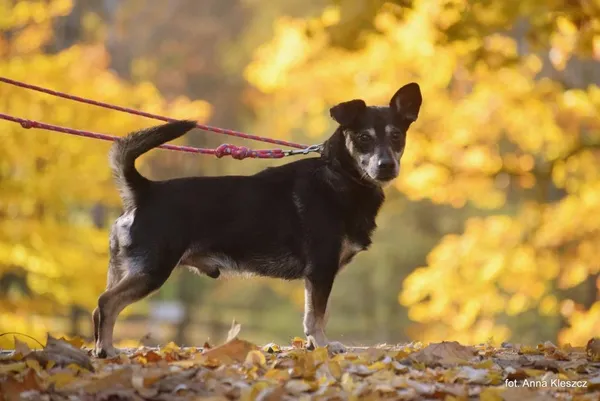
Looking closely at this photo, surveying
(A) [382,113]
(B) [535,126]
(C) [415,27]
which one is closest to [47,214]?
(C) [415,27]

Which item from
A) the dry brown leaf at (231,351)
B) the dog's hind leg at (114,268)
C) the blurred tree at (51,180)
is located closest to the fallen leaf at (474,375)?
the dry brown leaf at (231,351)

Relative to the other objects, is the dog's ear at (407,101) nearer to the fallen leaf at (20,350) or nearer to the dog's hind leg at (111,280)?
the dog's hind leg at (111,280)

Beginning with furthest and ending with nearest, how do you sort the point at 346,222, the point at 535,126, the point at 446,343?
the point at 535,126
the point at 346,222
the point at 446,343

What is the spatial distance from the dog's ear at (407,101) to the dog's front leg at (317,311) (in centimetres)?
127

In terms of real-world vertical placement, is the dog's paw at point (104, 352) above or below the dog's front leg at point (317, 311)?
below

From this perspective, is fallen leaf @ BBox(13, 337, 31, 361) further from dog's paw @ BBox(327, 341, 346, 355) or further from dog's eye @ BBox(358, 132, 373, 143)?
dog's eye @ BBox(358, 132, 373, 143)

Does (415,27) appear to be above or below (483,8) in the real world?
above

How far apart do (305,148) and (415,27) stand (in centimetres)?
531

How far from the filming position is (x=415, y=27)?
36.5 ft

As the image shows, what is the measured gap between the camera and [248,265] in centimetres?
563

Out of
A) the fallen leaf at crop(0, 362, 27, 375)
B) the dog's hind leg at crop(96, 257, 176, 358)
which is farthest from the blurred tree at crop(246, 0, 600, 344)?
the fallen leaf at crop(0, 362, 27, 375)

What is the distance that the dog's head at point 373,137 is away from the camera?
5785 millimetres

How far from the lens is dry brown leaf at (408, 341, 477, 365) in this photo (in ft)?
16.9

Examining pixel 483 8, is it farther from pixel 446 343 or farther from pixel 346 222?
pixel 446 343
